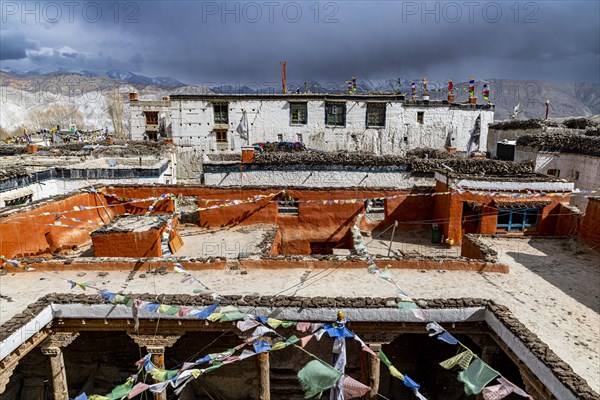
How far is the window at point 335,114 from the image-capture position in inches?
1496

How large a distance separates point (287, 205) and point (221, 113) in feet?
64.5

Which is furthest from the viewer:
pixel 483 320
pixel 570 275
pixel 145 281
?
pixel 570 275

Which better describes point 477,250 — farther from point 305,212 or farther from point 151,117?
point 151,117

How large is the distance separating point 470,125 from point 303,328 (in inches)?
1434

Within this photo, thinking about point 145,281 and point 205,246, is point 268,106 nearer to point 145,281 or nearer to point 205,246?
point 205,246

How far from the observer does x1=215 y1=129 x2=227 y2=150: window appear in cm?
3862

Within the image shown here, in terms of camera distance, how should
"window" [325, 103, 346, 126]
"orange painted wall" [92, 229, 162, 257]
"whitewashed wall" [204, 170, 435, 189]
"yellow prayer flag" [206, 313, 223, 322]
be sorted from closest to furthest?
"yellow prayer flag" [206, 313, 223, 322] → "orange painted wall" [92, 229, 162, 257] → "whitewashed wall" [204, 170, 435, 189] → "window" [325, 103, 346, 126]

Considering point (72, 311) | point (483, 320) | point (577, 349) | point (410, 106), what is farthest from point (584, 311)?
point (410, 106)

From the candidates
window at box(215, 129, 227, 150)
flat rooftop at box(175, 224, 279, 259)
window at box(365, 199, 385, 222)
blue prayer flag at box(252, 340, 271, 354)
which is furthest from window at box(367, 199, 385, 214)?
window at box(215, 129, 227, 150)

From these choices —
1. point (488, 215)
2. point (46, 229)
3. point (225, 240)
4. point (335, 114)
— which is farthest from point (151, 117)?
point (488, 215)

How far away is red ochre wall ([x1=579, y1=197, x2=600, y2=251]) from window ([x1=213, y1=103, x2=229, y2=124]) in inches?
1160

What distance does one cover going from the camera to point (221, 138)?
128 ft

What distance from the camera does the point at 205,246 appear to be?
18625 mm

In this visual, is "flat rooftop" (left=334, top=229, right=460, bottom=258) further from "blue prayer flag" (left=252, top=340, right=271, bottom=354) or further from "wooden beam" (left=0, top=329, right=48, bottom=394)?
"wooden beam" (left=0, top=329, right=48, bottom=394)
